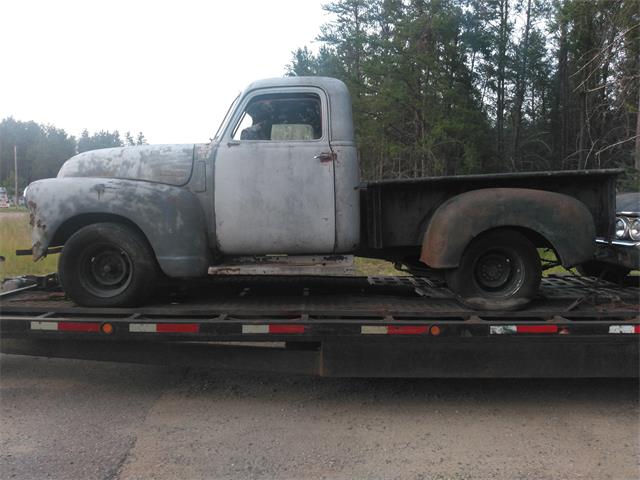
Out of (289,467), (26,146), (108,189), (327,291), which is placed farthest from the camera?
(26,146)

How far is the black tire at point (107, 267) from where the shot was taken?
3.97 metres

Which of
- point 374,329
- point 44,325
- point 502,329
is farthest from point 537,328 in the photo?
point 44,325

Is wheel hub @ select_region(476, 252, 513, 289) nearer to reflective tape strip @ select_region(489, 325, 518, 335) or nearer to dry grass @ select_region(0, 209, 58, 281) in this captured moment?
reflective tape strip @ select_region(489, 325, 518, 335)

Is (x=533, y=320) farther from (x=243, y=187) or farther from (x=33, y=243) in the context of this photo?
(x=33, y=243)

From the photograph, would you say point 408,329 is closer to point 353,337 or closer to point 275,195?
point 353,337

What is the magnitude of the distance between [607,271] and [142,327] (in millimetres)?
4408

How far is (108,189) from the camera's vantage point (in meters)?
4.00

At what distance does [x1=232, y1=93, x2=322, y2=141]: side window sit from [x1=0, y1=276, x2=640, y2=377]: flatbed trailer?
4.72ft

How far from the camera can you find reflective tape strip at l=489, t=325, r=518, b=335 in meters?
3.65

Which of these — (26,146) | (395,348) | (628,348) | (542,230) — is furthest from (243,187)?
(26,146)

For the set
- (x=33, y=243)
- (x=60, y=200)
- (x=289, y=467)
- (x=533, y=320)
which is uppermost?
(x=60, y=200)

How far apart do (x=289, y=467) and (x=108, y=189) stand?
8.21ft

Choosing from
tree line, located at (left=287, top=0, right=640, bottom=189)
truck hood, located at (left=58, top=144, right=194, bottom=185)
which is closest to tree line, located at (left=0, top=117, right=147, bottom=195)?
tree line, located at (left=287, top=0, right=640, bottom=189)

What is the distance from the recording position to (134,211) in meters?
3.97
